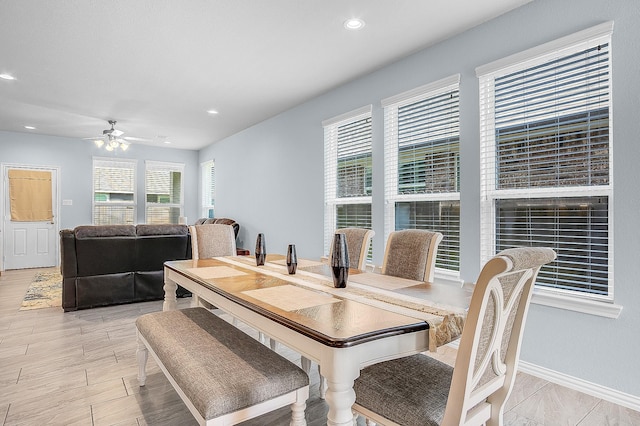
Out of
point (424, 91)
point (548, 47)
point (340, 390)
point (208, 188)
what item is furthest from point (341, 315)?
point (208, 188)

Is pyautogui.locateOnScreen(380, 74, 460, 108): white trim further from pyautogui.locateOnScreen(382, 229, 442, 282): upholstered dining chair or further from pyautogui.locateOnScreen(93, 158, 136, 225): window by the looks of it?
pyautogui.locateOnScreen(93, 158, 136, 225): window

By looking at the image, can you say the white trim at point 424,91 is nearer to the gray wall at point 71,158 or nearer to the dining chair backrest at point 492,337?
the dining chair backrest at point 492,337

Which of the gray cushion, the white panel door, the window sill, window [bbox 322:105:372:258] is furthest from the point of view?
the white panel door

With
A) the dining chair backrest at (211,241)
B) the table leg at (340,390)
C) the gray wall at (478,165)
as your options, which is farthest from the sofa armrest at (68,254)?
the table leg at (340,390)

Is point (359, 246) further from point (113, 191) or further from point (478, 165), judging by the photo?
point (113, 191)

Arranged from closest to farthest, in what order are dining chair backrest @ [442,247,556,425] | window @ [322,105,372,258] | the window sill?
dining chair backrest @ [442,247,556,425], the window sill, window @ [322,105,372,258]

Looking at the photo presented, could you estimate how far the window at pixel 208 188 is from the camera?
8.07 m

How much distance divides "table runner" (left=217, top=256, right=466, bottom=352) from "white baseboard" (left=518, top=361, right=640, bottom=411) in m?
1.71

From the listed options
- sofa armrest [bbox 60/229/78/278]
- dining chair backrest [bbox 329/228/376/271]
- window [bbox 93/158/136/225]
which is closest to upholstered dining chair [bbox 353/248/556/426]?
dining chair backrest [bbox 329/228/376/271]

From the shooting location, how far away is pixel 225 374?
1.41 meters

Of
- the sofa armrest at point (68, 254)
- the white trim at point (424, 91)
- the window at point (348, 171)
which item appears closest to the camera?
the white trim at point (424, 91)

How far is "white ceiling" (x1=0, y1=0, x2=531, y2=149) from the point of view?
106 inches

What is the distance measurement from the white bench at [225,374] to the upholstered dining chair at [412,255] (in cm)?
93

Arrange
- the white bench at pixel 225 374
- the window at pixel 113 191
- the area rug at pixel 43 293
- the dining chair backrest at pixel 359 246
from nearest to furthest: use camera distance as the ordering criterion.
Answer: the white bench at pixel 225 374, the dining chair backrest at pixel 359 246, the area rug at pixel 43 293, the window at pixel 113 191
